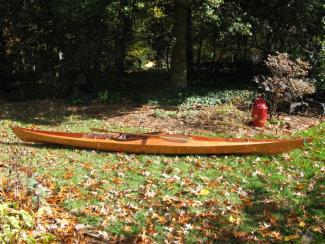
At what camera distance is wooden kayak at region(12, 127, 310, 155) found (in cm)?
1012

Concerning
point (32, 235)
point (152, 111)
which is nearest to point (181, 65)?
point (152, 111)

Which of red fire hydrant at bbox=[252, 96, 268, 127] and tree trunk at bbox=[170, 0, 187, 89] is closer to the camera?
red fire hydrant at bbox=[252, 96, 268, 127]

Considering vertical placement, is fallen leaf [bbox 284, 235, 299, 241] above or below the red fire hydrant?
below

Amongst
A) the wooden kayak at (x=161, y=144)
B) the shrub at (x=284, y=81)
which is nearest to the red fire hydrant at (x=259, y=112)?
the shrub at (x=284, y=81)

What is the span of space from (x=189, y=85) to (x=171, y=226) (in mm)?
12721

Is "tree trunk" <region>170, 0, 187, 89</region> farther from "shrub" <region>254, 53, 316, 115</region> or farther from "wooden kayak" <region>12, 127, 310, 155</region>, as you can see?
"wooden kayak" <region>12, 127, 310, 155</region>

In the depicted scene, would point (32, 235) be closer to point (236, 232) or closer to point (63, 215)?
point (63, 215)

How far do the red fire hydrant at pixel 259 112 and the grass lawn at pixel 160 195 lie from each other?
7.26ft

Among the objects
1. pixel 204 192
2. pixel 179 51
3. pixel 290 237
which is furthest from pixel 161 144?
pixel 179 51

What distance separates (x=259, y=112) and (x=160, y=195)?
578cm

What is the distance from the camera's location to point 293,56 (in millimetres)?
17281

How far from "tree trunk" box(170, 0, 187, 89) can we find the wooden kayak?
740 cm

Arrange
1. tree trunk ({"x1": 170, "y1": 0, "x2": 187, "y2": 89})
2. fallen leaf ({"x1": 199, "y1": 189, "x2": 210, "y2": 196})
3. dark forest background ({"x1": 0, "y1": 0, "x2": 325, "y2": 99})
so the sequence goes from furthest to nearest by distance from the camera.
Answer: tree trunk ({"x1": 170, "y1": 0, "x2": 187, "y2": 89}) < dark forest background ({"x1": 0, "y1": 0, "x2": 325, "y2": 99}) < fallen leaf ({"x1": 199, "y1": 189, "x2": 210, "y2": 196})

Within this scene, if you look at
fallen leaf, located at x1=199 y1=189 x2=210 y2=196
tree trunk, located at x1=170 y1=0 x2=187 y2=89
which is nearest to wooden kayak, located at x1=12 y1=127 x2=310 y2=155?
fallen leaf, located at x1=199 y1=189 x2=210 y2=196
